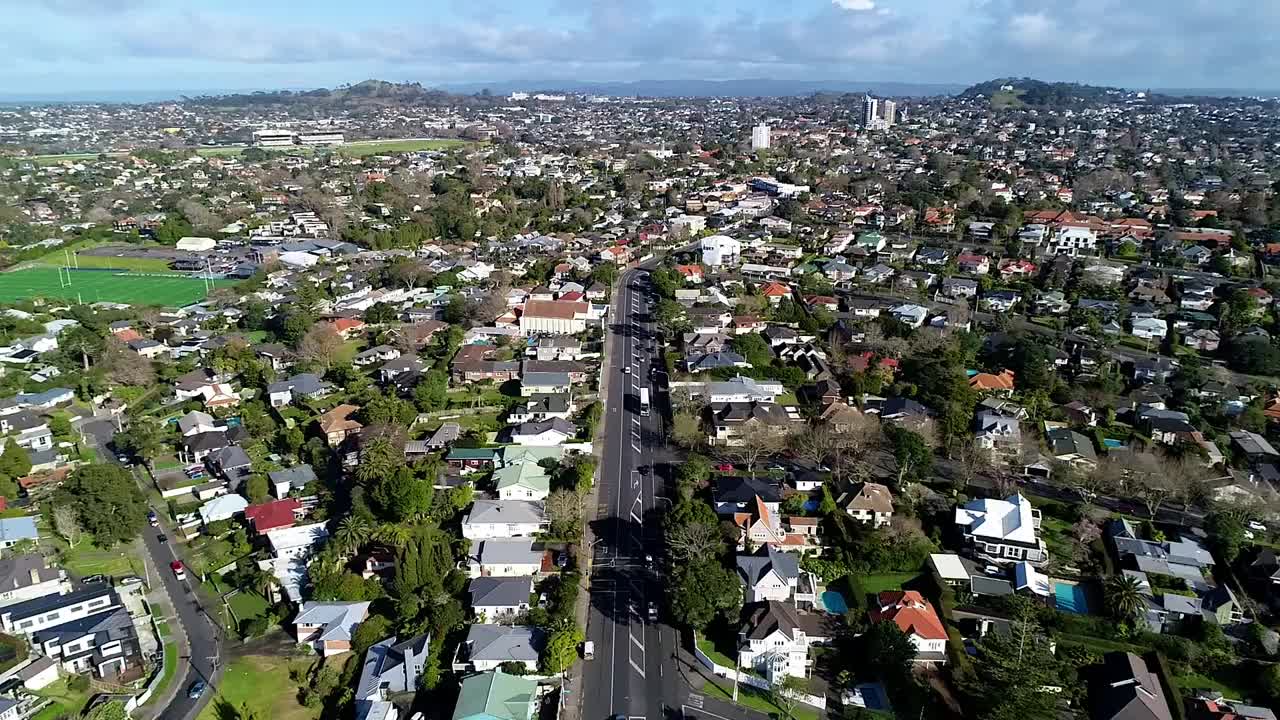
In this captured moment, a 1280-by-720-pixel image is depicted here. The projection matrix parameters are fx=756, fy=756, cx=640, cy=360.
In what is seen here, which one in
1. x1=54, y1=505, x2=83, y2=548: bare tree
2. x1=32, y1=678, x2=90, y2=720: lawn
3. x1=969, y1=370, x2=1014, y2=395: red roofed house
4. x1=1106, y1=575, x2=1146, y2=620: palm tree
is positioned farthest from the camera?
x1=969, y1=370, x2=1014, y2=395: red roofed house

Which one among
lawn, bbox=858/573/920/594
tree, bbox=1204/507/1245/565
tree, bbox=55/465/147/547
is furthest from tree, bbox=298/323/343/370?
tree, bbox=1204/507/1245/565

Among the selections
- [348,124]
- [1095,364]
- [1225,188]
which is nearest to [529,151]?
[348,124]

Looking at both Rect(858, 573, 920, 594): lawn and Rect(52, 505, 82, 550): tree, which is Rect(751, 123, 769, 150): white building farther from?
Rect(52, 505, 82, 550): tree

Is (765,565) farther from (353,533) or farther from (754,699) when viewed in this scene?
(353,533)

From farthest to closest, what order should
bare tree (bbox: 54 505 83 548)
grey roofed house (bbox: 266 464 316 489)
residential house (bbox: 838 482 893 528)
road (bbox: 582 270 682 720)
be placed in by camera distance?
grey roofed house (bbox: 266 464 316 489) < residential house (bbox: 838 482 893 528) < bare tree (bbox: 54 505 83 548) < road (bbox: 582 270 682 720)

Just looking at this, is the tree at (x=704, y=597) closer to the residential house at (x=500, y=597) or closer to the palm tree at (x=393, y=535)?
the residential house at (x=500, y=597)

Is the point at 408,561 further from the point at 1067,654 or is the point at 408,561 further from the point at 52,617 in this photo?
the point at 1067,654

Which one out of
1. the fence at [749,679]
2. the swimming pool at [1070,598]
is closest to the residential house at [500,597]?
the fence at [749,679]
